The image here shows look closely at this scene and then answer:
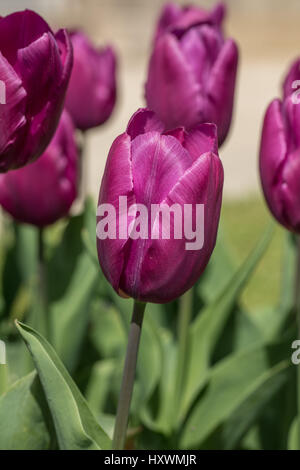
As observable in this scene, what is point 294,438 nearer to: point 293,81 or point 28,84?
point 293,81

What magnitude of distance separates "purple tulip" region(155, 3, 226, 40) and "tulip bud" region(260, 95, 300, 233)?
314mm

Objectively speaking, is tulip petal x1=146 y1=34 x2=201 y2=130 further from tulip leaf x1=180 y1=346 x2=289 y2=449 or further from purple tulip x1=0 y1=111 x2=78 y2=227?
tulip leaf x1=180 y1=346 x2=289 y2=449

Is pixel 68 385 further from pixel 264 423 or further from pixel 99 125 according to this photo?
pixel 99 125

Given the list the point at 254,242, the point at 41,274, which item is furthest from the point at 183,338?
the point at 254,242

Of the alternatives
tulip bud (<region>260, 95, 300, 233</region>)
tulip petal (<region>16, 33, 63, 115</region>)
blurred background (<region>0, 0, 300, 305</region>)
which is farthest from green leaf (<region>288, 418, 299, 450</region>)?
blurred background (<region>0, 0, 300, 305</region>)

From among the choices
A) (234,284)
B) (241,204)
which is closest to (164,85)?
(234,284)

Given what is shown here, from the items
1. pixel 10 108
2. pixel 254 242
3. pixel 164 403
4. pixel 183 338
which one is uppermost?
pixel 10 108

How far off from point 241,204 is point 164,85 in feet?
8.56

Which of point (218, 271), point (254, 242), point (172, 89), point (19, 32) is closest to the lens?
point (19, 32)

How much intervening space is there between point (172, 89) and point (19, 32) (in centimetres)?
29

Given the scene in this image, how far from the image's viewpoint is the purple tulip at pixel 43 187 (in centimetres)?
108

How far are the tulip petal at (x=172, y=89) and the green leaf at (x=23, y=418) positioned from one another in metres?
0.37

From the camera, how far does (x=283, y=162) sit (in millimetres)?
880
